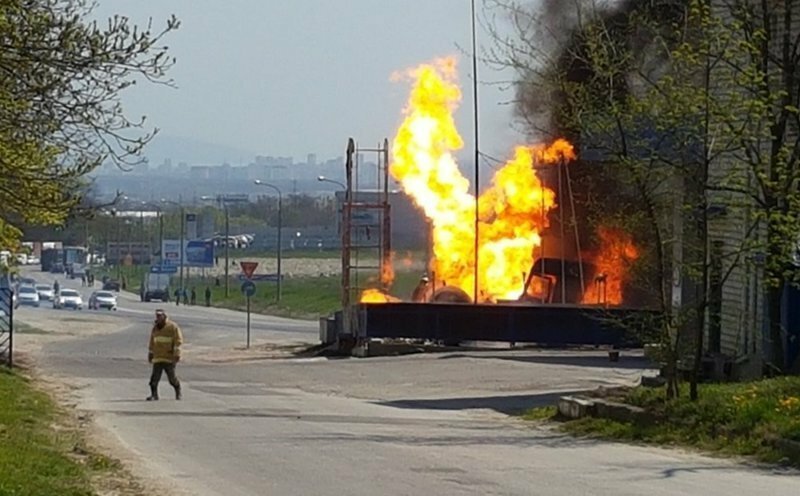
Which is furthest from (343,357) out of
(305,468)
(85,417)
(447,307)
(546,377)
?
(305,468)

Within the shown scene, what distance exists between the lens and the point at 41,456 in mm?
16078

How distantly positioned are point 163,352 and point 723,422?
1154 centimetres

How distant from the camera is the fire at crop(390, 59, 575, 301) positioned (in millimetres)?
46469

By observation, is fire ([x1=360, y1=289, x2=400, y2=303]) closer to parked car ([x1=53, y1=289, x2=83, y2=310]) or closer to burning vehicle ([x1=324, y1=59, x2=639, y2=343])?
burning vehicle ([x1=324, y1=59, x2=639, y2=343])

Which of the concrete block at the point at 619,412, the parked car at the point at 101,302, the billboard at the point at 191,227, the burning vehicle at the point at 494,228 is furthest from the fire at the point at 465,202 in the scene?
the billboard at the point at 191,227

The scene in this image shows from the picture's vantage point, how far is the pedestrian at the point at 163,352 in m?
27.5

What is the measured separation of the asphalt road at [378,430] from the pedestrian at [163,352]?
40 cm

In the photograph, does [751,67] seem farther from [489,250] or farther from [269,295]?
[269,295]

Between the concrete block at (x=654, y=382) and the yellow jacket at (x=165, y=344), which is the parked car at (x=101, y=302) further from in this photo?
the concrete block at (x=654, y=382)

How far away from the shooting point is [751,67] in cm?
2025

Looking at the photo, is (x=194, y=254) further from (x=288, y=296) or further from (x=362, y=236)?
(x=362, y=236)

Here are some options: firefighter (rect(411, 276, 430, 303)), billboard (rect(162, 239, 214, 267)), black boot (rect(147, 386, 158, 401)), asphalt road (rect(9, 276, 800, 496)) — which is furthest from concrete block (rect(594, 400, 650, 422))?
billboard (rect(162, 239, 214, 267))

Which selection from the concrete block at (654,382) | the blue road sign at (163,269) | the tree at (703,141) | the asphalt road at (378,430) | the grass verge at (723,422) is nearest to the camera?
the asphalt road at (378,430)

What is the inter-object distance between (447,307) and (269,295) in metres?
59.5
